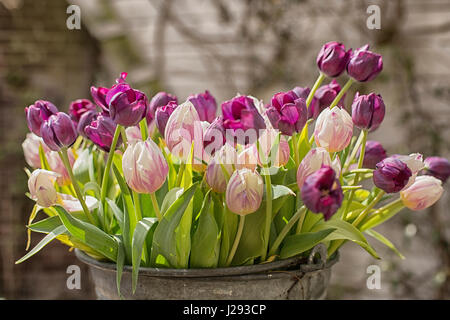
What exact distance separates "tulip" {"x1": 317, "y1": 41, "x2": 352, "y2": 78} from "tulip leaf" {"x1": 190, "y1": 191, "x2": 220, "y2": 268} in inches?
7.8

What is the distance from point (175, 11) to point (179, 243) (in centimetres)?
174

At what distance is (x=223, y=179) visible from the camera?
0.50 m

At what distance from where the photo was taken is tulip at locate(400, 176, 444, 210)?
0.55 metres

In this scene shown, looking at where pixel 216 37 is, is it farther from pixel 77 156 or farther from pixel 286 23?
pixel 77 156

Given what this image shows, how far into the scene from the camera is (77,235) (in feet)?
1.71

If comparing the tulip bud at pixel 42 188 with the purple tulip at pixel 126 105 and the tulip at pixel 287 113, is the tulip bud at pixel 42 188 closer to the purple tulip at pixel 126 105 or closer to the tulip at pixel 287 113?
the purple tulip at pixel 126 105

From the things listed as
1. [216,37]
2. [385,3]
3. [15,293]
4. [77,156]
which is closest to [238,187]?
[77,156]

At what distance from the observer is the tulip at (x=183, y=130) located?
19.5 inches

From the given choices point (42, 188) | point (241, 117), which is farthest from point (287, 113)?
point (42, 188)

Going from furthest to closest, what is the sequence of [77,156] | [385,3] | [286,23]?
[286,23] < [385,3] < [77,156]

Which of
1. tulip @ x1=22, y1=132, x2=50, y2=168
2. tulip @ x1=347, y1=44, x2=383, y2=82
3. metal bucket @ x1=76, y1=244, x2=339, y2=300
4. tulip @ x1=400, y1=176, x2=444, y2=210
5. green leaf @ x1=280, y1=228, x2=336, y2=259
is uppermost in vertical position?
tulip @ x1=347, y1=44, x2=383, y2=82

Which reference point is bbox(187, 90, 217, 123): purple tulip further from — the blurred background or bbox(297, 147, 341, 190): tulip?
the blurred background

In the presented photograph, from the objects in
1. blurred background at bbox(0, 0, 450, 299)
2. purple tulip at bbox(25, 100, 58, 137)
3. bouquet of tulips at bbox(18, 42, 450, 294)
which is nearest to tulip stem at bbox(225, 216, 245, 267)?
bouquet of tulips at bbox(18, 42, 450, 294)

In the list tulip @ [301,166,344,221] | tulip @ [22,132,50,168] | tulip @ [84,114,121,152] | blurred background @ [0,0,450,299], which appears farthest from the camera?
blurred background @ [0,0,450,299]
